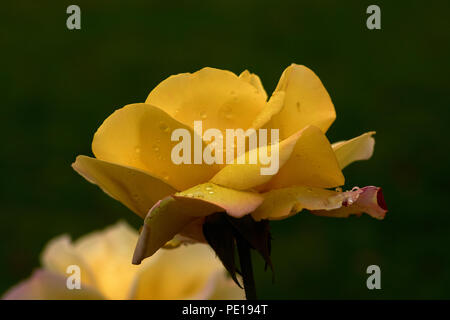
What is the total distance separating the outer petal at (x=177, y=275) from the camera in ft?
1.92

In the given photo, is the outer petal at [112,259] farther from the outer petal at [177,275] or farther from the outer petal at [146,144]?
the outer petal at [146,144]

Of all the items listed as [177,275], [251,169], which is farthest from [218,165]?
[177,275]

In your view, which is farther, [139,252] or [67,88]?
[67,88]

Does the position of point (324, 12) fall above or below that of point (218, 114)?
above

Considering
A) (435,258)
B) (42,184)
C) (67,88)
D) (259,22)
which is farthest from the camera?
(259,22)

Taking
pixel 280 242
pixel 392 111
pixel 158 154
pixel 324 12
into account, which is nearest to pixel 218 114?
pixel 158 154

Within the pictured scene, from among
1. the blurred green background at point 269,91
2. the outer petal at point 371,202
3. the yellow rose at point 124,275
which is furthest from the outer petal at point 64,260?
the blurred green background at point 269,91

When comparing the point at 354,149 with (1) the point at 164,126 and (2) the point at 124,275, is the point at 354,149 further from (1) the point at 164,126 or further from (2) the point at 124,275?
(2) the point at 124,275

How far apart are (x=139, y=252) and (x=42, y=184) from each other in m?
1.74

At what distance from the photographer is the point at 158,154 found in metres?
0.42

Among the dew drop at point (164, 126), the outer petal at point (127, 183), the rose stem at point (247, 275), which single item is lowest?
the rose stem at point (247, 275)

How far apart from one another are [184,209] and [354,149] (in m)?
0.13

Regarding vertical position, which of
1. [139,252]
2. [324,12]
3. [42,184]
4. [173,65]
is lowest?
[42,184]

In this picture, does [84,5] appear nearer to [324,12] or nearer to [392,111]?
[324,12]
